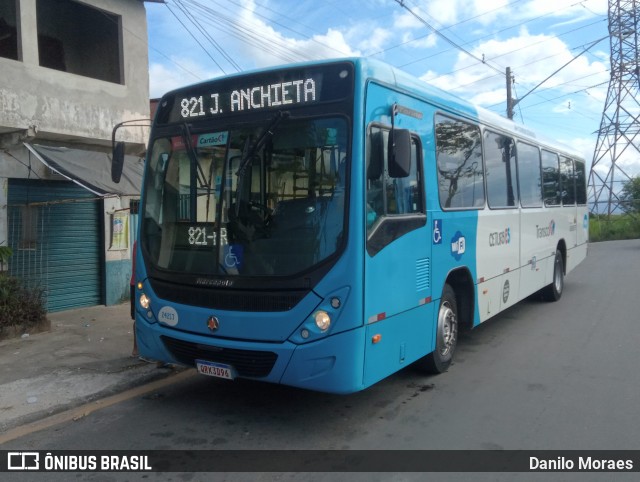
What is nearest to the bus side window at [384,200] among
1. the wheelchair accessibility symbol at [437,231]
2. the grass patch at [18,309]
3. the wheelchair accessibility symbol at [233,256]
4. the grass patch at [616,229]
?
the wheelchair accessibility symbol at [437,231]

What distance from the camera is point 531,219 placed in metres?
9.05

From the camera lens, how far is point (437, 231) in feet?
18.9

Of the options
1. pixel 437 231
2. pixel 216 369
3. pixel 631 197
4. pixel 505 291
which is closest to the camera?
pixel 216 369

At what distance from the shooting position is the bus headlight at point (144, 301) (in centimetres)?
530

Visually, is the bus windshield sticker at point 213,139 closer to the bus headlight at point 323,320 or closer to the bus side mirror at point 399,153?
the bus side mirror at point 399,153

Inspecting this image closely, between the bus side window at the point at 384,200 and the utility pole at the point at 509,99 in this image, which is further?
the utility pole at the point at 509,99

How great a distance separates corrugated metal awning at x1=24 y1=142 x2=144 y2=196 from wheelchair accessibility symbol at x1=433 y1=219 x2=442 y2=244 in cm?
525

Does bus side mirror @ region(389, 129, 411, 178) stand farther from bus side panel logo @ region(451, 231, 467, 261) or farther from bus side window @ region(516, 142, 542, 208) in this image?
bus side window @ region(516, 142, 542, 208)

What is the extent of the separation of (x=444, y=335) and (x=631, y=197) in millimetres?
32537

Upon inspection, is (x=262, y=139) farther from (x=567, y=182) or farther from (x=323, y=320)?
(x=567, y=182)

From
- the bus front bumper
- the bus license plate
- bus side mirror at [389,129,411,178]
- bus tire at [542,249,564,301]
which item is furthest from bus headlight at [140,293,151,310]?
bus tire at [542,249,564,301]

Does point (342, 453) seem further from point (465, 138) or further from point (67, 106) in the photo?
point (67, 106)

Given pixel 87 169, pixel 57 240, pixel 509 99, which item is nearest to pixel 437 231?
pixel 87 169

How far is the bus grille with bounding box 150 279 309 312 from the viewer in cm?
447
